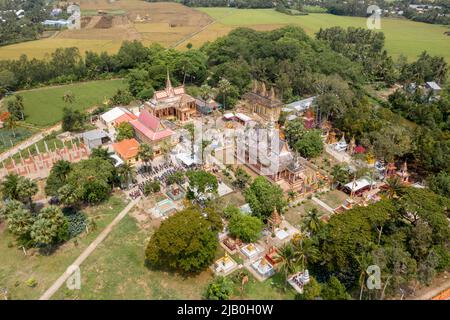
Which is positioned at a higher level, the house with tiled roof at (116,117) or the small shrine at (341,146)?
the house with tiled roof at (116,117)

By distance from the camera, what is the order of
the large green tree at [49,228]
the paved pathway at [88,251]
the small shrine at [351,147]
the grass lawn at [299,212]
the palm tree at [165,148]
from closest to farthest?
the paved pathway at [88,251] → the large green tree at [49,228] → the grass lawn at [299,212] → the palm tree at [165,148] → the small shrine at [351,147]

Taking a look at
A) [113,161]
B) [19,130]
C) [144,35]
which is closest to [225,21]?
[144,35]

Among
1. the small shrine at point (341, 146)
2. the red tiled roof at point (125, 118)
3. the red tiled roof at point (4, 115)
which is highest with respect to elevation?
the red tiled roof at point (4, 115)

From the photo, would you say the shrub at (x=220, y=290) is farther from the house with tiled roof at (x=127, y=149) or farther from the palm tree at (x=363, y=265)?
the house with tiled roof at (x=127, y=149)

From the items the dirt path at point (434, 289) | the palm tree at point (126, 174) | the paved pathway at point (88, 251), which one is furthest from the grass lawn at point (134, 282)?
the dirt path at point (434, 289)

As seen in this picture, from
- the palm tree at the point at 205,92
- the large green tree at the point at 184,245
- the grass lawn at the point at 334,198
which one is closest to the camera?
the large green tree at the point at 184,245

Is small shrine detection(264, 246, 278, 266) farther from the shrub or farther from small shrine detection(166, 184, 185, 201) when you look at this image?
small shrine detection(166, 184, 185, 201)

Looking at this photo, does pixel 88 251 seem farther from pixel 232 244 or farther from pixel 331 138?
pixel 331 138

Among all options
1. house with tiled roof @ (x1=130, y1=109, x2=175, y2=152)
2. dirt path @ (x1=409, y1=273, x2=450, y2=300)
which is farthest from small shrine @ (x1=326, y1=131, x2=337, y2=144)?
dirt path @ (x1=409, y1=273, x2=450, y2=300)

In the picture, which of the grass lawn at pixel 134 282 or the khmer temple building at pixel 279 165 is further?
the khmer temple building at pixel 279 165
